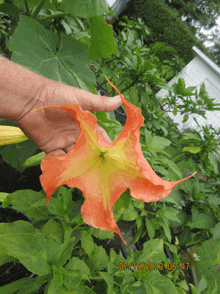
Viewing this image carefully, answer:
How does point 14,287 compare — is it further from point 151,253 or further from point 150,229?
point 150,229

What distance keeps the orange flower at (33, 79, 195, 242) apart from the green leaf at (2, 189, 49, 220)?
26cm

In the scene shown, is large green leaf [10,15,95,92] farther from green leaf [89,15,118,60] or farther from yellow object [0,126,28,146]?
yellow object [0,126,28,146]

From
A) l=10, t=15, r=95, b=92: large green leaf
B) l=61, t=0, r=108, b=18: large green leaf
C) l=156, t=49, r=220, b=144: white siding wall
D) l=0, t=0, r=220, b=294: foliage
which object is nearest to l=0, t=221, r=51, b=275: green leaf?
l=0, t=0, r=220, b=294: foliage

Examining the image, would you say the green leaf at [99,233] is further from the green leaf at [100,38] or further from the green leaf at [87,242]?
the green leaf at [100,38]

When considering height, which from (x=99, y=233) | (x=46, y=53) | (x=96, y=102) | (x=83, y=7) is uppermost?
(x=83, y=7)

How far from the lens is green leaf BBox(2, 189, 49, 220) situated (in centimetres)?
60

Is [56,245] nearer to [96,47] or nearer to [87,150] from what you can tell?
[87,150]

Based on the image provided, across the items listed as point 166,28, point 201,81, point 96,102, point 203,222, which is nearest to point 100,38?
point 96,102

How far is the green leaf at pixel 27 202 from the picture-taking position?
0.60 meters

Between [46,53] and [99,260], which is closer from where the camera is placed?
[99,260]

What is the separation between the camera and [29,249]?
44 cm

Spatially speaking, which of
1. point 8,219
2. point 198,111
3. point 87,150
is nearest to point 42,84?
point 87,150

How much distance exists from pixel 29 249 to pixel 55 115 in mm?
313

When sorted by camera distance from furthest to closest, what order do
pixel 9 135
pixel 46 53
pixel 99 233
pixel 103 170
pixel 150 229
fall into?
pixel 150 229 → pixel 46 53 → pixel 99 233 → pixel 9 135 → pixel 103 170
